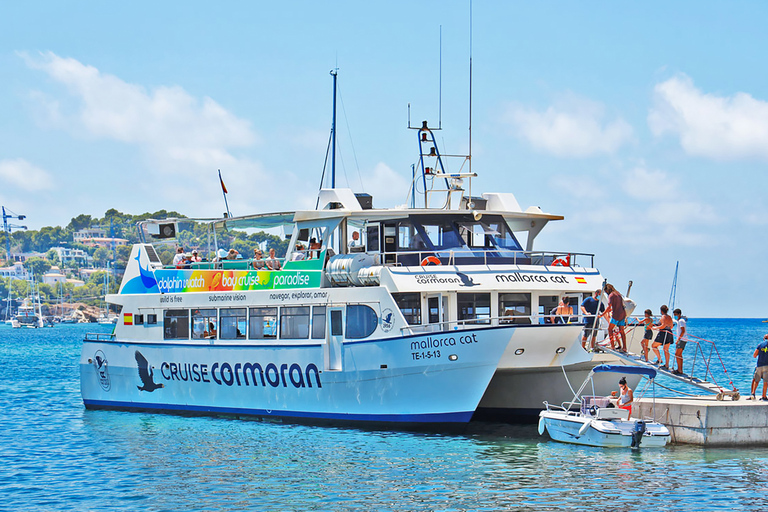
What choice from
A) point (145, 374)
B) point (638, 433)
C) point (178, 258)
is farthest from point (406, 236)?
point (145, 374)

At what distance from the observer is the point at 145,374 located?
88.2ft

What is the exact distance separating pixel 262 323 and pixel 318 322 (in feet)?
6.29

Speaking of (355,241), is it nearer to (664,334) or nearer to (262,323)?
(262,323)

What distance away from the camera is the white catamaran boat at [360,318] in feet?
68.8

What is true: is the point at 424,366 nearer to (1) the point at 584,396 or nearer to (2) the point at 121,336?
(1) the point at 584,396

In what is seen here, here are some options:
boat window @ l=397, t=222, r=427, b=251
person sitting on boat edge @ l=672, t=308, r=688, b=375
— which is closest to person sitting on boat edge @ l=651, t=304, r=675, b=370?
person sitting on boat edge @ l=672, t=308, r=688, b=375

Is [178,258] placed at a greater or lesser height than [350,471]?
greater

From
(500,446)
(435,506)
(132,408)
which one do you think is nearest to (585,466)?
(500,446)

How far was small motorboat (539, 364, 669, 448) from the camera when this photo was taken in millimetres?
19953

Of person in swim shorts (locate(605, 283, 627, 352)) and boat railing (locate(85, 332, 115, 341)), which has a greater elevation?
person in swim shorts (locate(605, 283, 627, 352))

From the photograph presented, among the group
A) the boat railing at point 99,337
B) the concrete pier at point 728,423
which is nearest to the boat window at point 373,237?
the concrete pier at point 728,423

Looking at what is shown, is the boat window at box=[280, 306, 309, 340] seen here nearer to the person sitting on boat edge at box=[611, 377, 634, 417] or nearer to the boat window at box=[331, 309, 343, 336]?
the boat window at box=[331, 309, 343, 336]

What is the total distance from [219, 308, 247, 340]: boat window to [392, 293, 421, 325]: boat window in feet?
15.3

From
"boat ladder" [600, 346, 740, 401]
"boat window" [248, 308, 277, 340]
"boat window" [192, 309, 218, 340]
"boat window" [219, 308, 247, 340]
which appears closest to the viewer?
"boat ladder" [600, 346, 740, 401]
